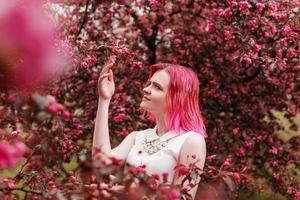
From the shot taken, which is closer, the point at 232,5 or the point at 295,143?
the point at 232,5

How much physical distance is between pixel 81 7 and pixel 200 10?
53.5 inches

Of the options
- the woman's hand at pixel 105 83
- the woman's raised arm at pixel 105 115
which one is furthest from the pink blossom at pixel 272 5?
the woman's hand at pixel 105 83

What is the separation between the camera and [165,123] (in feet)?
13.5

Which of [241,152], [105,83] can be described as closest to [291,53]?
[241,152]

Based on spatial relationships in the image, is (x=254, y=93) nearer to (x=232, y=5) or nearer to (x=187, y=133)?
(x=232, y=5)

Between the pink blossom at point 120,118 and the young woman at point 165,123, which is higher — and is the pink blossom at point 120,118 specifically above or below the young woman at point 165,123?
below

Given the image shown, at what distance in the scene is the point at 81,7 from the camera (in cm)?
750

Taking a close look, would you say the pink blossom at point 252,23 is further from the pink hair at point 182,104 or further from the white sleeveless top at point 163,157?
the white sleeveless top at point 163,157

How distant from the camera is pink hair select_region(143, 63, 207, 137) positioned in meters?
4.04

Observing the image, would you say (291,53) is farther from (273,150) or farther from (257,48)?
(273,150)

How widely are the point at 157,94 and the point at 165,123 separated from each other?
0.19 m

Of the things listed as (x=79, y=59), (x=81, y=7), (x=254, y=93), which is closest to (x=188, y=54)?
(x=254, y=93)

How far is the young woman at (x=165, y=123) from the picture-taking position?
387cm

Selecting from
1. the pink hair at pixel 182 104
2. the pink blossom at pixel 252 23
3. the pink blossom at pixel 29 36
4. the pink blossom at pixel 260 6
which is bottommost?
the pink hair at pixel 182 104
